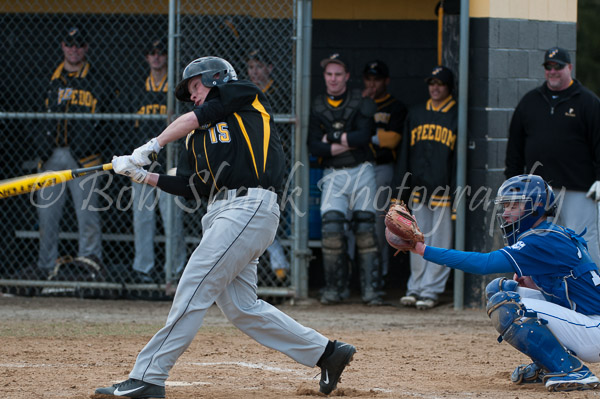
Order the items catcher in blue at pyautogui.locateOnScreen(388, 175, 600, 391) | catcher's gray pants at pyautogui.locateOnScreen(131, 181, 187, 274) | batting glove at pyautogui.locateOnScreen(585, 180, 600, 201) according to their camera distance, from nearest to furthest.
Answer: catcher in blue at pyautogui.locateOnScreen(388, 175, 600, 391) < batting glove at pyautogui.locateOnScreen(585, 180, 600, 201) < catcher's gray pants at pyautogui.locateOnScreen(131, 181, 187, 274)

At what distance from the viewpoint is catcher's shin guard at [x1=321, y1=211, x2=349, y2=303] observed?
8266 mm

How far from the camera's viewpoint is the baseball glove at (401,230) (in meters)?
4.55

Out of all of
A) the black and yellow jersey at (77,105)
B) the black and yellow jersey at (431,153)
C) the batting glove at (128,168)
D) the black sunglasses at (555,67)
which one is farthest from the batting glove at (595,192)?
the black and yellow jersey at (77,105)

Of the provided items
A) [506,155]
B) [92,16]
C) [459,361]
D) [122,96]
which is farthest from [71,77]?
[459,361]

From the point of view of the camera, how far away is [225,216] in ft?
15.0

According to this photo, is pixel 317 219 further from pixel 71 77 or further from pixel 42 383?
pixel 42 383

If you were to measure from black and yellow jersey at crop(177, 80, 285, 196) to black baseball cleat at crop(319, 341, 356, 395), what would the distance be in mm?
904

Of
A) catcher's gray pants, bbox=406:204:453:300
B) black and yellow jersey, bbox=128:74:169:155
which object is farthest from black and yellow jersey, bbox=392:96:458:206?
black and yellow jersey, bbox=128:74:169:155

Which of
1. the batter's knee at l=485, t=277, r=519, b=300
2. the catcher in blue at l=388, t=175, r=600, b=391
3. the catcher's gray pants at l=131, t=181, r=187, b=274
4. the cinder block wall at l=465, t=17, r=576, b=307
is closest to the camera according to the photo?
the catcher in blue at l=388, t=175, r=600, b=391

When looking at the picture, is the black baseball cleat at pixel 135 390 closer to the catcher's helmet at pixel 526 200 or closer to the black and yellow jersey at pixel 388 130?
the catcher's helmet at pixel 526 200

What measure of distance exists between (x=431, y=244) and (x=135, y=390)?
170 inches

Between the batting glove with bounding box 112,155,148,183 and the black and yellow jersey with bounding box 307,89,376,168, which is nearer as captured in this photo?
the batting glove with bounding box 112,155,148,183

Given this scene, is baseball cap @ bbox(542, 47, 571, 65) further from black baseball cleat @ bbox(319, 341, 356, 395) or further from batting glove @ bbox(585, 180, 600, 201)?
black baseball cleat @ bbox(319, 341, 356, 395)

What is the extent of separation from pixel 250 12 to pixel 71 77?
184cm
